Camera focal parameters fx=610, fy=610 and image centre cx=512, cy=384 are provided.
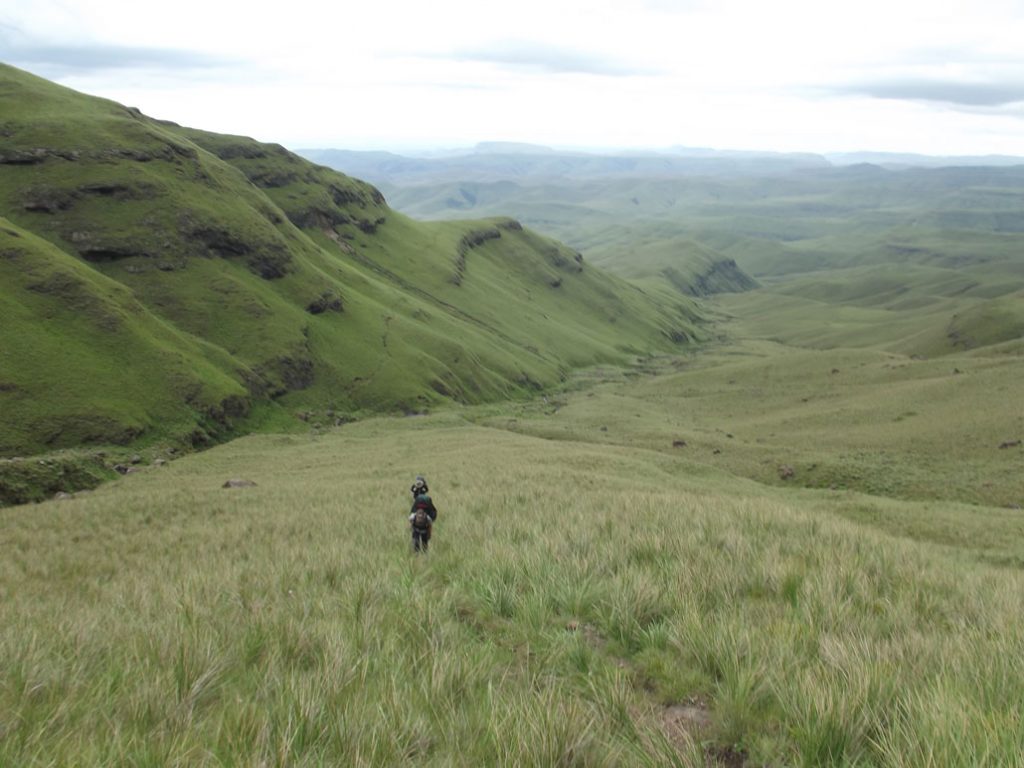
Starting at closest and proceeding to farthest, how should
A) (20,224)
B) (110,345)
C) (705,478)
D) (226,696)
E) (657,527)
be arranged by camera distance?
(226,696), (657,527), (705,478), (110,345), (20,224)

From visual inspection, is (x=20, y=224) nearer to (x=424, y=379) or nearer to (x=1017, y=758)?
(x=424, y=379)

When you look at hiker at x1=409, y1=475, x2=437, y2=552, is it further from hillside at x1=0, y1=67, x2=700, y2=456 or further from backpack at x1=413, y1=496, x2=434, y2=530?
hillside at x1=0, y1=67, x2=700, y2=456

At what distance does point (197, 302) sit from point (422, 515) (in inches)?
3098

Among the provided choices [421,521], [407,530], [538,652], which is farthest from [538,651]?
[407,530]

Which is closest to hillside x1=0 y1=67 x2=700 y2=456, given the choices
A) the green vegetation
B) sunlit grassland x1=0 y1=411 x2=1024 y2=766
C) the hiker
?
the green vegetation

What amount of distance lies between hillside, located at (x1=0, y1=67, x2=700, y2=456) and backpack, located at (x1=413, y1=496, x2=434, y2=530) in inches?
2011

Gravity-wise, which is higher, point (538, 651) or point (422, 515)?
point (538, 651)

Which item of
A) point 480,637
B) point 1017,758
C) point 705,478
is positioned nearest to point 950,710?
point 1017,758

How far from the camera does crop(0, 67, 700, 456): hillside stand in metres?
58.2

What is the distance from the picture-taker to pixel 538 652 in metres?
6.29

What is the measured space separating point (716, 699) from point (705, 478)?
37475 mm

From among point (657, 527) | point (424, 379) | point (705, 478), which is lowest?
point (424, 379)

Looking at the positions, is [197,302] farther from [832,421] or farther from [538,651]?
[538,651]

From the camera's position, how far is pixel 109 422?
54.3m
